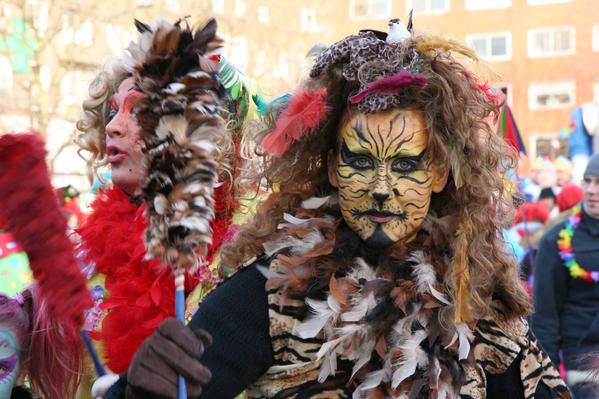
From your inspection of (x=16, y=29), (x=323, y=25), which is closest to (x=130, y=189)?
(x=16, y=29)

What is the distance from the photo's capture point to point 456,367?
2580 mm

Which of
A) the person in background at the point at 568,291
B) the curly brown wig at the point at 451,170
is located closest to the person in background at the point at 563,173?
the person in background at the point at 568,291

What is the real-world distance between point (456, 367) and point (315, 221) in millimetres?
575

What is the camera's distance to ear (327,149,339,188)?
276cm

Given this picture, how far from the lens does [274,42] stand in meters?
18.4

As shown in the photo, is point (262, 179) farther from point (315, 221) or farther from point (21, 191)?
point (21, 191)

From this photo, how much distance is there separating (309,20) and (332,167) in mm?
17822

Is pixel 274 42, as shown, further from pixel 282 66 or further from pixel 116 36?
pixel 116 36

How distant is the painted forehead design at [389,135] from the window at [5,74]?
10.6 m

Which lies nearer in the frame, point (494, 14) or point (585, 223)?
point (585, 223)

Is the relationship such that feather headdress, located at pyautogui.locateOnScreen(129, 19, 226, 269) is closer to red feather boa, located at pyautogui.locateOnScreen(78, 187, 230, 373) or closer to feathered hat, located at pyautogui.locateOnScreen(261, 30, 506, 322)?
feathered hat, located at pyautogui.locateOnScreen(261, 30, 506, 322)

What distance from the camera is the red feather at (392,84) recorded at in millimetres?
2607

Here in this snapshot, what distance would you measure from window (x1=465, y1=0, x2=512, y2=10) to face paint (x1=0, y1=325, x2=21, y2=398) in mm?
35567

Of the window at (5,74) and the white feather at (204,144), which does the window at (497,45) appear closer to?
the window at (5,74)
